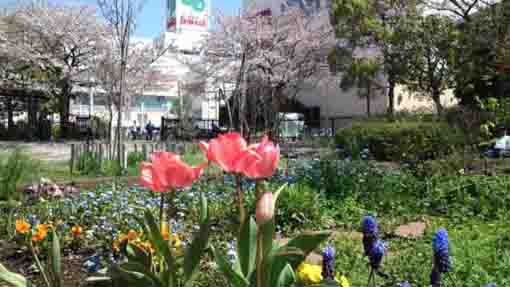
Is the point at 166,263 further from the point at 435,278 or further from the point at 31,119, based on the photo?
the point at 31,119

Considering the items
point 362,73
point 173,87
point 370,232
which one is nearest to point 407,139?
point 362,73

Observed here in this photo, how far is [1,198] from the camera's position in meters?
5.49

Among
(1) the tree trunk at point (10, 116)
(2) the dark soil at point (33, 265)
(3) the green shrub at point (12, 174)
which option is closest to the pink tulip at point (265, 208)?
Result: (2) the dark soil at point (33, 265)

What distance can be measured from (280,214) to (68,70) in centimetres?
2008

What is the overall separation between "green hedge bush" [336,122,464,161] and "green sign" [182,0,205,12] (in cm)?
5692

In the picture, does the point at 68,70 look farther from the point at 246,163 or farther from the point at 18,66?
the point at 246,163

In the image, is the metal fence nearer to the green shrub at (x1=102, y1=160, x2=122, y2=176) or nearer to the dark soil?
the green shrub at (x1=102, y1=160, x2=122, y2=176)

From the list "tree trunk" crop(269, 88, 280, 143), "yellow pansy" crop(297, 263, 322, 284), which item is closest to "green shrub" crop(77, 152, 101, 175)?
"yellow pansy" crop(297, 263, 322, 284)

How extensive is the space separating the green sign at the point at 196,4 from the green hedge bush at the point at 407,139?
187 feet

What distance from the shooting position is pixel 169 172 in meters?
1.12

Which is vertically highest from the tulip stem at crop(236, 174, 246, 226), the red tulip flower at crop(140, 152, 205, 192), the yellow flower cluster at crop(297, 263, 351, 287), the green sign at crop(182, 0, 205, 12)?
the green sign at crop(182, 0, 205, 12)

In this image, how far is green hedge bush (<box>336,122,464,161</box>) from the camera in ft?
36.7

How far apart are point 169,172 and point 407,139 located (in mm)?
11117

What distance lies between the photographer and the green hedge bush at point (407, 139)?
11.2 meters
